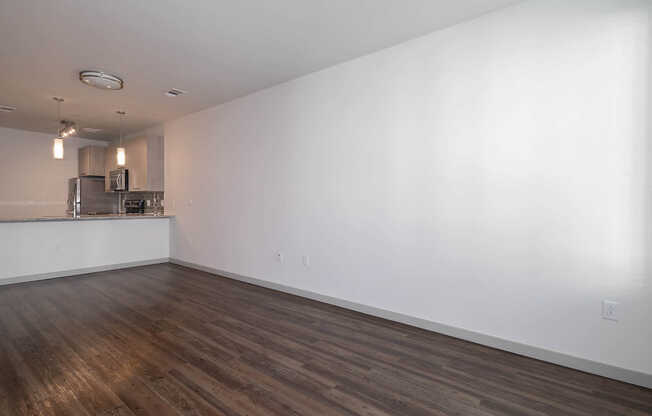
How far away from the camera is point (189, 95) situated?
4594 millimetres

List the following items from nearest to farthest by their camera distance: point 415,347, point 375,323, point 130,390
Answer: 1. point 130,390
2. point 415,347
3. point 375,323

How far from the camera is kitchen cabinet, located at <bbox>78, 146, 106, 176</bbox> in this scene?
23.2 feet

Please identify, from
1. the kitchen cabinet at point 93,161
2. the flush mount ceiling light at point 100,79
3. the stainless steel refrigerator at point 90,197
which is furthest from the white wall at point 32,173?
the flush mount ceiling light at point 100,79

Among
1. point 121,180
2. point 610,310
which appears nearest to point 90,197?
point 121,180

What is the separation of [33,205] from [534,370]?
29.5 ft

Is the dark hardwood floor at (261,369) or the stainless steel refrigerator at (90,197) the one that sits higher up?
the stainless steel refrigerator at (90,197)

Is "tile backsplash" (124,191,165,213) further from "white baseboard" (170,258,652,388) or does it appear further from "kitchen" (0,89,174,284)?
"white baseboard" (170,258,652,388)

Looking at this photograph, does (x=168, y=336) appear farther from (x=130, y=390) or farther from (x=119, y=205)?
(x=119, y=205)

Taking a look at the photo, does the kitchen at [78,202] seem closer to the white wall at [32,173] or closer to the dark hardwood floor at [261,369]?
the white wall at [32,173]

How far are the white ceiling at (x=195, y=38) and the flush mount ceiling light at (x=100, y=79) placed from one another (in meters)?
0.11

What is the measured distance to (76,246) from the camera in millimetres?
5137

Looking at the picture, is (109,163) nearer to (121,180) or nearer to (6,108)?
(121,180)

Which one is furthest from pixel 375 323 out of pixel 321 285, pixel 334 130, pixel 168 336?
pixel 334 130

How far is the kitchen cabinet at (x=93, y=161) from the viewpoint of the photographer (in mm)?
7078
